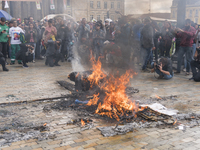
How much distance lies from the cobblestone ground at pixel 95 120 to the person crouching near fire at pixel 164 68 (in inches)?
11.2

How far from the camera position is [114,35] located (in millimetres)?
12773

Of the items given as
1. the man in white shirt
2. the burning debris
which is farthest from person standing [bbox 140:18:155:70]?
the burning debris

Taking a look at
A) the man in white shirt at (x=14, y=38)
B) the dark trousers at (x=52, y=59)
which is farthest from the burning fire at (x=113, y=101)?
the man in white shirt at (x=14, y=38)

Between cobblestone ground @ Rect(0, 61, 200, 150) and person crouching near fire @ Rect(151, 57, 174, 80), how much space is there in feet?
0.94

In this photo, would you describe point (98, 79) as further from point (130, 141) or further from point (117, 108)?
point (130, 141)

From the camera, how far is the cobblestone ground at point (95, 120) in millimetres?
3789

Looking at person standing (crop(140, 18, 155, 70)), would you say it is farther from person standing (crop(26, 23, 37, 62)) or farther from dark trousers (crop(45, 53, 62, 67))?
person standing (crop(26, 23, 37, 62))

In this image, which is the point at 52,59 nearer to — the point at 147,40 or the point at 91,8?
the point at 91,8

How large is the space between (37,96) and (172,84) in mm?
4499

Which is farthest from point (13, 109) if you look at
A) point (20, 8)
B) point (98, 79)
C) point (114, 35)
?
point (20, 8)

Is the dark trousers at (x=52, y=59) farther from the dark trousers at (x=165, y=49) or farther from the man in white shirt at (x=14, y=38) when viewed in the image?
the dark trousers at (x=165, y=49)

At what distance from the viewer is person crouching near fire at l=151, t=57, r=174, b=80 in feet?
29.3

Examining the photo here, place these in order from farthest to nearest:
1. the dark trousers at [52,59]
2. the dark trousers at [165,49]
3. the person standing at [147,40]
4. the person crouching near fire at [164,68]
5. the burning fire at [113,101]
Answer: the dark trousers at [165,49] < the dark trousers at [52,59] < the person standing at [147,40] < the person crouching near fire at [164,68] < the burning fire at [113,101]

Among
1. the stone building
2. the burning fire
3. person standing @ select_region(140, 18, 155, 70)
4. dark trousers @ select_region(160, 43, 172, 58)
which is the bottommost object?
→ the burning fire
